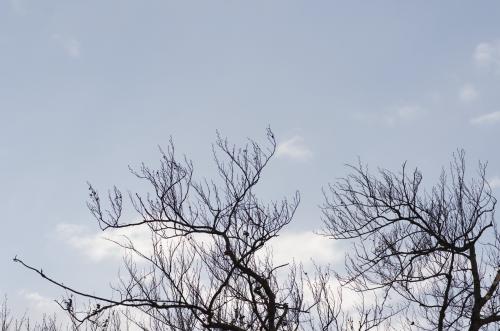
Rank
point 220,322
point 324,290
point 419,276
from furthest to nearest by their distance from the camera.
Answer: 1. point 324,290
2. point 419,276
3. point 220,322

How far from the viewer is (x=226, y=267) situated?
28.9 ft

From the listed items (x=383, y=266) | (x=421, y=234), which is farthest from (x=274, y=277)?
(x=421, y=234)

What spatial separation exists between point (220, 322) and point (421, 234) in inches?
A: 143

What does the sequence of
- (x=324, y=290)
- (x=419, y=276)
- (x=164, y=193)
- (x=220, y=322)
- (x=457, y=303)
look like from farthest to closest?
(x=324, y=290), (x=457, y=303), (x=419, y=276), (x=164, y=193), (x=220, y=322)

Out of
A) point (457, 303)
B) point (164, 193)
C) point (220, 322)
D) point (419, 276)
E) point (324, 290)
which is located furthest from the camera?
point (324, 290)

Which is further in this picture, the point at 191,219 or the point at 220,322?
the point at 191,219

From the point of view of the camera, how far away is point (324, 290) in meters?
10.4

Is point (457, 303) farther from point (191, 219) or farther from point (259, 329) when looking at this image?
point (191, 219)

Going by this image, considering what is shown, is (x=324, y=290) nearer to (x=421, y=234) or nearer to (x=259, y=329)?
(x=421, y=234)

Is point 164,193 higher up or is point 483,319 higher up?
point 164,193

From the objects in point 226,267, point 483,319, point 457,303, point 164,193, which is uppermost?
point 164,193

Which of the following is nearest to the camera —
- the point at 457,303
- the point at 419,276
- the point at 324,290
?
the point at 419,276

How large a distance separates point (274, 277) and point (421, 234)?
8.82 ft

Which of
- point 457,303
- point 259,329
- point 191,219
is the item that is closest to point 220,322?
point 259,329
